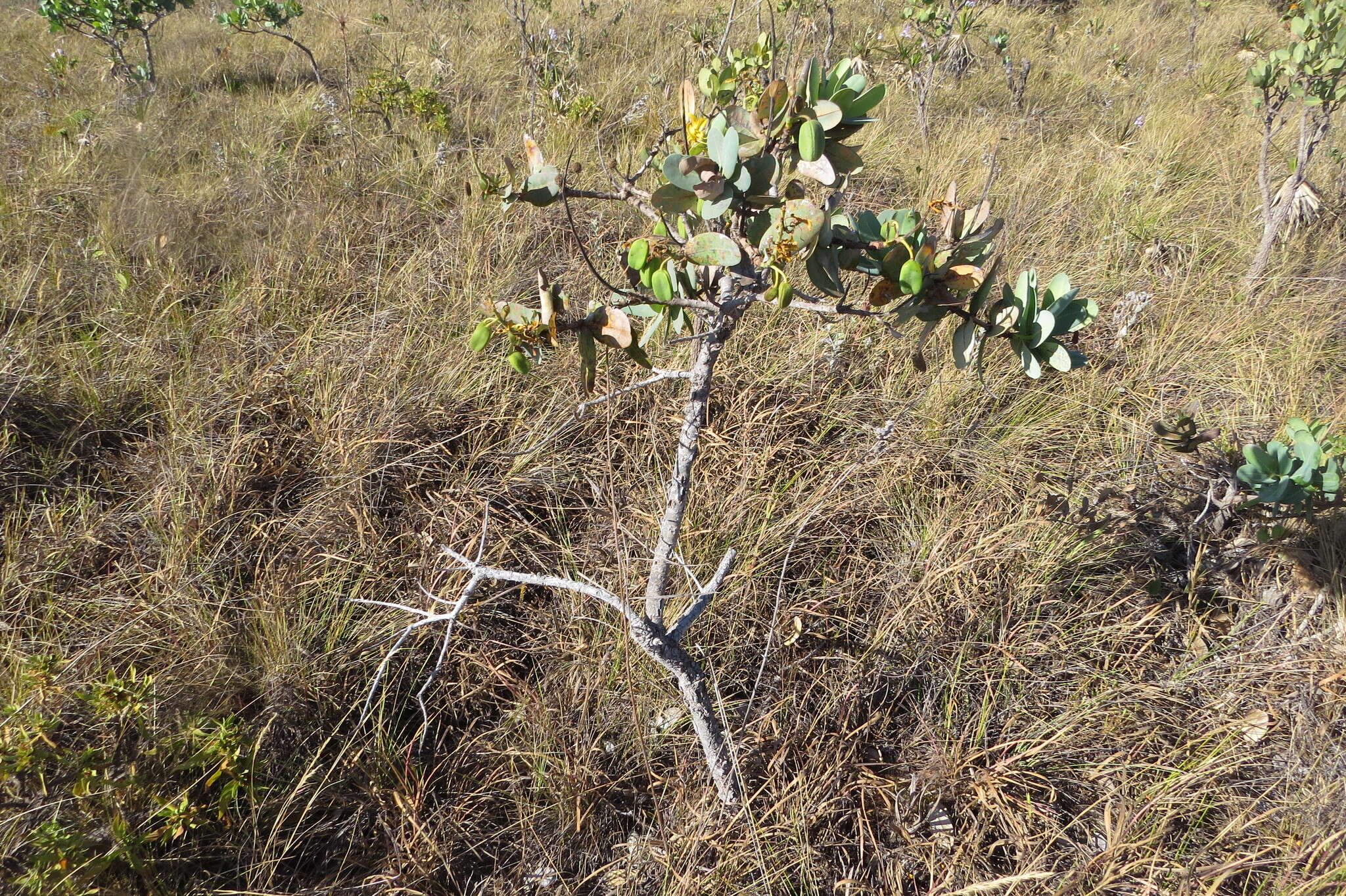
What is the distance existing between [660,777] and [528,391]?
4.00 feet

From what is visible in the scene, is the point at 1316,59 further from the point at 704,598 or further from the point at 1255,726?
the point at 704,598

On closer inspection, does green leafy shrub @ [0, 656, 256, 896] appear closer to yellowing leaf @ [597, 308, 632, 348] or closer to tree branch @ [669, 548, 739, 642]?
tree branch @ [669, 548, 739, 642]

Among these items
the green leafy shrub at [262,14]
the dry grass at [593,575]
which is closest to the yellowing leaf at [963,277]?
the dry grass at [593,575]

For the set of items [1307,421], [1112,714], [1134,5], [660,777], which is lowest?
[660,777]

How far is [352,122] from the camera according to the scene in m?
3.62

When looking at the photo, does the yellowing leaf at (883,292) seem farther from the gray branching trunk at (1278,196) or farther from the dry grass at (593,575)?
the gray branching trunk at (1278,196)

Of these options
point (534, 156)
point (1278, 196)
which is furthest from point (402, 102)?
point (1278, 196)

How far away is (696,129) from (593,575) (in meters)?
1.21

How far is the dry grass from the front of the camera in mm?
1454

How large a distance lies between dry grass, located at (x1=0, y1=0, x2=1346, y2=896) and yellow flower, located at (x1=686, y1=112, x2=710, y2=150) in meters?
0.86

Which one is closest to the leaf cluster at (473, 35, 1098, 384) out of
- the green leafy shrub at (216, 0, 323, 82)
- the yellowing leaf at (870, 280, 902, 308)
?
the yellowing leaf at (870, 280, 902, 308)

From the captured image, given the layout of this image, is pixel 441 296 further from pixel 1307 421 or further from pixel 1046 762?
pixel 1307 421

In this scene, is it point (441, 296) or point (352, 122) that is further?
point (352, 122)

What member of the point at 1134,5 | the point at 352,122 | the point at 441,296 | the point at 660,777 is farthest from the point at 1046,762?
the point at 1134,5
